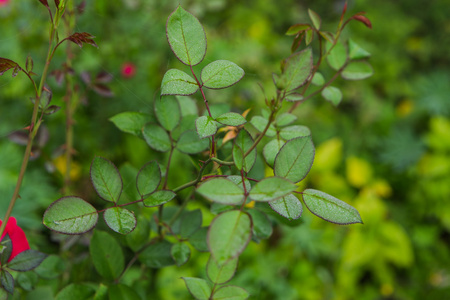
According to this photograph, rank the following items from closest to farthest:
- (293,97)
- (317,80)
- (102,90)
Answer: (293,97)
(317,80)
(102,90)

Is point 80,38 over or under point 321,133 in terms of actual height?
over

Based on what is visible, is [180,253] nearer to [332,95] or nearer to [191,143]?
[191,143]

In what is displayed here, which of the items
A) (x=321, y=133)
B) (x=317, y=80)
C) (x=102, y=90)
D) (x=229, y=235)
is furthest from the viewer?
(x=321, y=133)

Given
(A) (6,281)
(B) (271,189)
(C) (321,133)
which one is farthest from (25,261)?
(C) (321,133)

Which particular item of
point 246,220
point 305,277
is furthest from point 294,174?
point 305,277

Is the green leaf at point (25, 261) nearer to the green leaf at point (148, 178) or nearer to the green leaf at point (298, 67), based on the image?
the green leaf at point (148, 178)

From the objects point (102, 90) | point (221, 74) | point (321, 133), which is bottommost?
point (321, 133)

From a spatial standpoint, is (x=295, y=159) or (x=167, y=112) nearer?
(x=295, y=159)
